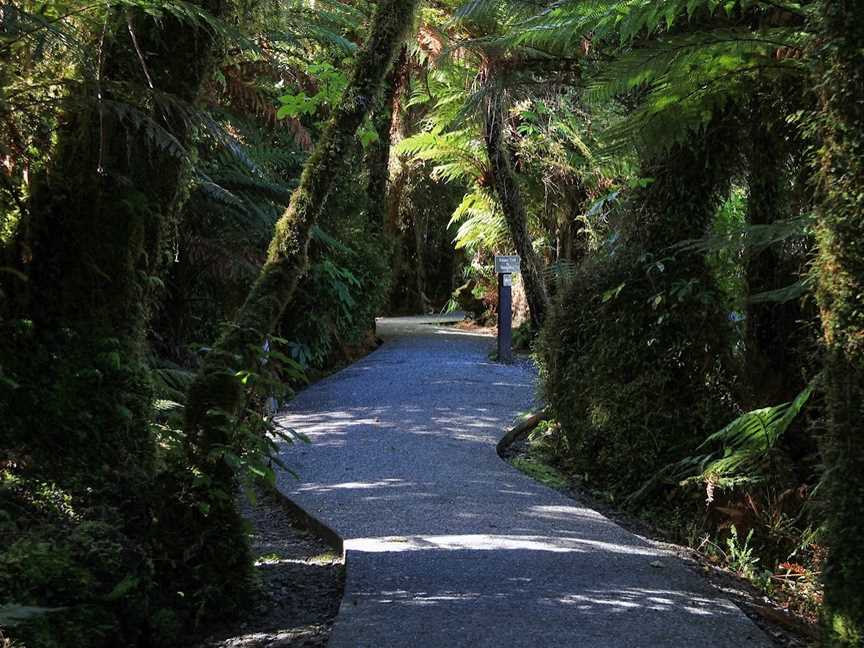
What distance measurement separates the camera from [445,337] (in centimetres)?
2053

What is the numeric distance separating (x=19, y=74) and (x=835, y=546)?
14.7 feet

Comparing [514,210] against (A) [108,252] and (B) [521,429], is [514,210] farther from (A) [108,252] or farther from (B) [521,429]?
(A) [108,252]

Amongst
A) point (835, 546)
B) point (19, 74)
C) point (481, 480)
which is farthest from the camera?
point (481, 480)

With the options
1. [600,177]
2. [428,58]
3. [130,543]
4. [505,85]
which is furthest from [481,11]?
[600,177]

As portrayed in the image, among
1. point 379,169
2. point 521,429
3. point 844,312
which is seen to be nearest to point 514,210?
point 379,169

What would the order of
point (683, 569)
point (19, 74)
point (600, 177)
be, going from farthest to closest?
point (600, 177) < point (683, 569) < point (19, 74)

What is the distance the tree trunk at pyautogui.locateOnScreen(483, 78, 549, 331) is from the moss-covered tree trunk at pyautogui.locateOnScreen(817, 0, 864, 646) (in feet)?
37.1

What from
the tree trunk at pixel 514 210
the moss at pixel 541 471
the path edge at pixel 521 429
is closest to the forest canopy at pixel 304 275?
the moss at pixel 541 471

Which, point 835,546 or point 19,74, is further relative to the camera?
point 19,74

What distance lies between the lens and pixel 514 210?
15.9m

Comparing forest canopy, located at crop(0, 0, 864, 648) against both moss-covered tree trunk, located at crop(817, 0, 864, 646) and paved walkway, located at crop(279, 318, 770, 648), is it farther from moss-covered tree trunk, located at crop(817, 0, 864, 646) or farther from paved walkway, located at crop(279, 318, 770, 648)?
paved walkway, located at crop(279, 318, 770, 648)

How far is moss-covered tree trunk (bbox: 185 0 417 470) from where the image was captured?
4629mm

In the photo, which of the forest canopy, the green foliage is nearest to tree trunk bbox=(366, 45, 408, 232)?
the forest canopy

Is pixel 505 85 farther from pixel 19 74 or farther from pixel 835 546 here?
pixel 835 546
